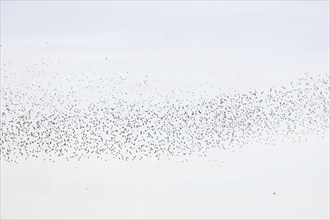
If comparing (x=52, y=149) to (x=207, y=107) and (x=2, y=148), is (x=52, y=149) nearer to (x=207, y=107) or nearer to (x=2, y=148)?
(x=2, y=148)

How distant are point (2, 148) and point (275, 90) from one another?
68.8 feet

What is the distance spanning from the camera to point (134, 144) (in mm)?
40375

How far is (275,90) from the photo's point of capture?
132 ft

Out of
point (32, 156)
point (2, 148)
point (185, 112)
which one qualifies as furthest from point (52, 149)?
point (185, 112)

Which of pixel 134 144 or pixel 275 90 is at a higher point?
pixel 275 90

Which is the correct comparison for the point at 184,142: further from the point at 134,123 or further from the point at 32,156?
the point at 32,156

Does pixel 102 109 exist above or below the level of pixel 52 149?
above

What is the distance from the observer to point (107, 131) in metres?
40.3

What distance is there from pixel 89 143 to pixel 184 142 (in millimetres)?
7201

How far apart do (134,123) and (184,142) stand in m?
4.09

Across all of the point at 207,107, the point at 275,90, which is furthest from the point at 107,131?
the point at 275,90

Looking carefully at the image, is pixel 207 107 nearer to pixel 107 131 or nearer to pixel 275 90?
pixel 275 90

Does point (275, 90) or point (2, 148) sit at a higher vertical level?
point (275, 90)

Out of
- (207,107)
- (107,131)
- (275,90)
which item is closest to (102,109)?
(107,131)
